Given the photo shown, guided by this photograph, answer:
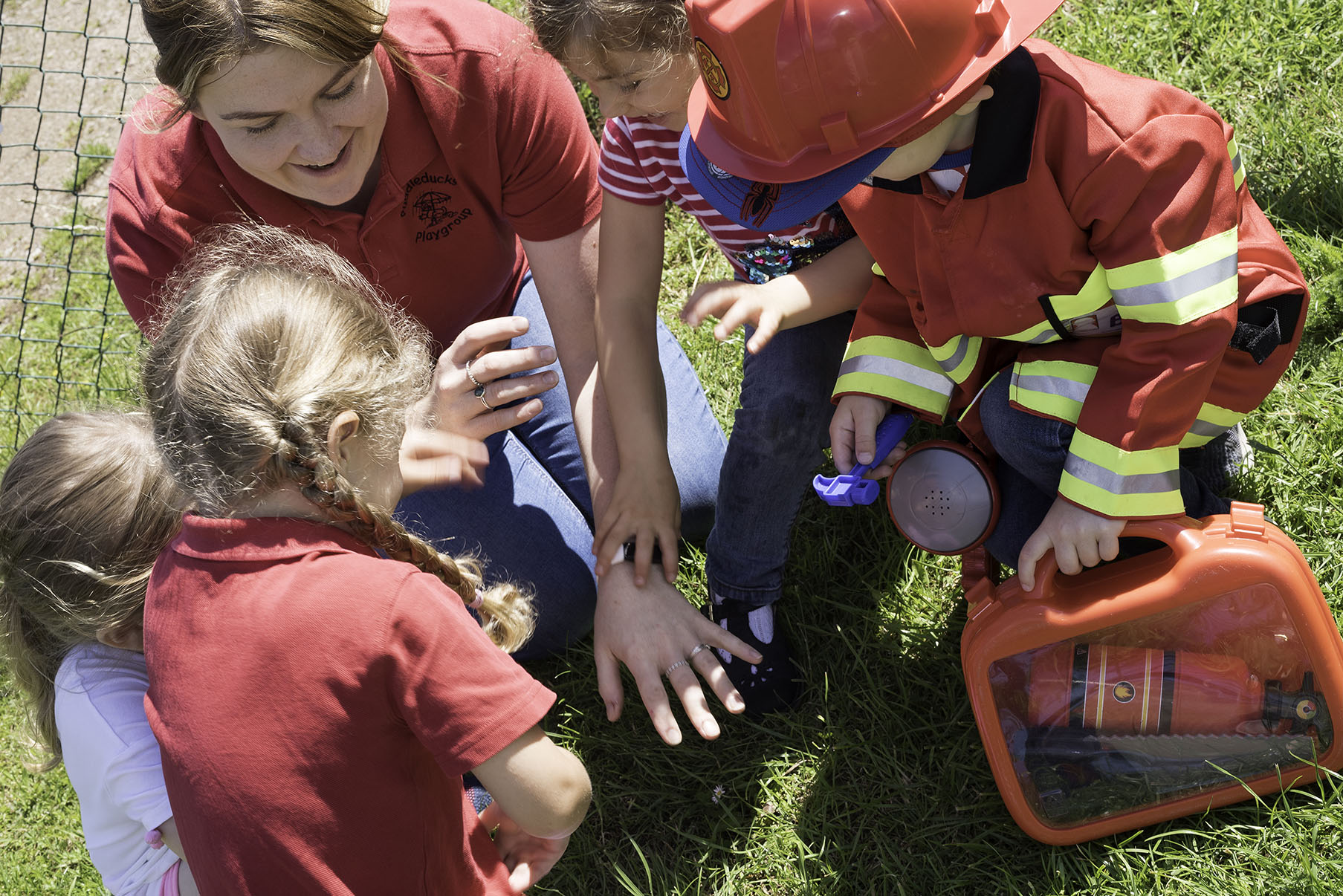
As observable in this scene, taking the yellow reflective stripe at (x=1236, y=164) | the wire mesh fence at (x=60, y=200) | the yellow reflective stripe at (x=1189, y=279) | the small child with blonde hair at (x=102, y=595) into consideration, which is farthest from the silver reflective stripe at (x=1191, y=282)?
the wire mesh fence at (x=60, y=200)

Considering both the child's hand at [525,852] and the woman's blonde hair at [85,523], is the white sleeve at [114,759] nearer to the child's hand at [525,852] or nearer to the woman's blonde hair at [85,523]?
the woman's blonde hair at [85,523]

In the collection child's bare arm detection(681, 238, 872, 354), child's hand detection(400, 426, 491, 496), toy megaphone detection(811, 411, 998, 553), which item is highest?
child's bare arm detection(681, 238, 872, 354)

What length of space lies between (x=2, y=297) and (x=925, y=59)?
3.14 m

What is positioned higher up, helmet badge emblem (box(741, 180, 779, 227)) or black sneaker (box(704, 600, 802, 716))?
helmet badge emblem (box(741, 180, 779, 227))

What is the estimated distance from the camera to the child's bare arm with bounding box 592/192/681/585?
75.9 inches

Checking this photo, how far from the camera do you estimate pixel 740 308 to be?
158 centimetres

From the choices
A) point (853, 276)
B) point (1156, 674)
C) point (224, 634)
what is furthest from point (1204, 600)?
point (224, 634)

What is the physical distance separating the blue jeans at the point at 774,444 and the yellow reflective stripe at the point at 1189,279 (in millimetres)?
595

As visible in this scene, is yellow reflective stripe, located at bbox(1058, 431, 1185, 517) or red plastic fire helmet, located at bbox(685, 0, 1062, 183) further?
yellow reflective stripe, located at bbox(1058, 431, 1185, 517)

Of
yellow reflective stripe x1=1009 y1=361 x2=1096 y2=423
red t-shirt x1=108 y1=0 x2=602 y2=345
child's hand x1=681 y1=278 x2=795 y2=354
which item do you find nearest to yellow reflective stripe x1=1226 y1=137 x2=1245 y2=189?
yellow reflective stripe x1=1009 y1=361 x2=1096 y2=423

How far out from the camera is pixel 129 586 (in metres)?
1.65

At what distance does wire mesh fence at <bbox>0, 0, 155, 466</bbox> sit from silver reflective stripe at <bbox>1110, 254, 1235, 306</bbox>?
263 centimetres

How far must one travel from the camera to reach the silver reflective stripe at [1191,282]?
1353mm

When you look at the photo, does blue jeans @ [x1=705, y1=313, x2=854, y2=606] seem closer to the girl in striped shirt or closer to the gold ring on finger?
the girl in striped shirt
